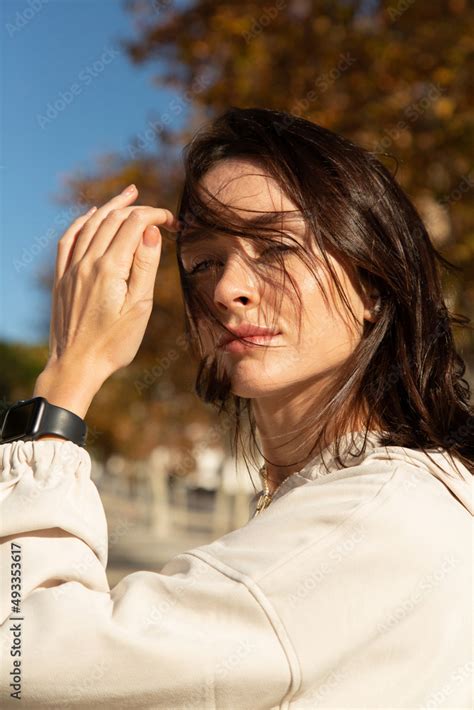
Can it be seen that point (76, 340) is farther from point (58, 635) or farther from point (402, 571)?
point (402, 571)

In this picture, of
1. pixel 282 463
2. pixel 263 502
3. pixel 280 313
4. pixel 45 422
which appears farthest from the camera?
pixel 263 502

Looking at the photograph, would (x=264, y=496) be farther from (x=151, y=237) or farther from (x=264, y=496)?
(x=151, y=237)

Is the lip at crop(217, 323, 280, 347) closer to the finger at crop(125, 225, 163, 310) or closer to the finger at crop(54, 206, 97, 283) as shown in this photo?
the finger at crop(125, 225, 163, 310)

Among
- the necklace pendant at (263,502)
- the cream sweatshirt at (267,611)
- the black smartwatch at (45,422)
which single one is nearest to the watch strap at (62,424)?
the black smartwatch at (45,422)

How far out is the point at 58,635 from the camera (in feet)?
4.57

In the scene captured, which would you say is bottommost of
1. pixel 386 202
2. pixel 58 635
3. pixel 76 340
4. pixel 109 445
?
pixel 109 445

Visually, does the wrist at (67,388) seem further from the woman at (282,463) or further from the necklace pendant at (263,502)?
the necklace pendant at (263,502)

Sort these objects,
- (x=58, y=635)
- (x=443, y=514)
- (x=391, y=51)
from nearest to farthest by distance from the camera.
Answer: (x=58, y=635)
(x=443, y=514)
(x=391, y=51)

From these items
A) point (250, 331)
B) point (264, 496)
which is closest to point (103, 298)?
point (250, 331)

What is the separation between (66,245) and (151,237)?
9.0 inches

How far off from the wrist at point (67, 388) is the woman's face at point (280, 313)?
1.07 feet

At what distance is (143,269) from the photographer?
74.8 inches

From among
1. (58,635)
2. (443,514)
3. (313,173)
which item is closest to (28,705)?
(58,635)

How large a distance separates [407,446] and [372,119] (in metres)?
5.11
